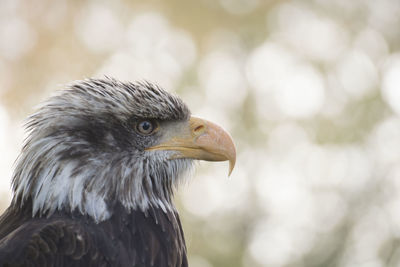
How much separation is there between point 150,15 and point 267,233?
735 centimetres

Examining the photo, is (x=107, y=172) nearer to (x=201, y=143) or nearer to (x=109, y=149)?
(x=109, y=149)

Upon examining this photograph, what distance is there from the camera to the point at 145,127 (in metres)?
4.82

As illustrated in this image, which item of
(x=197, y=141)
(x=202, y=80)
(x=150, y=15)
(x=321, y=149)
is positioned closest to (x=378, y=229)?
(x=321, y=149)

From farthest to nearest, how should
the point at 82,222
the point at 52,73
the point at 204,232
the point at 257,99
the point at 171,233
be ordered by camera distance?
the point at 257,99
the point at 204,232
the point at 52,73
the point at 171,233
the point at 82,222

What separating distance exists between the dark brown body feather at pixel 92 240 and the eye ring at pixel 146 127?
539 mm

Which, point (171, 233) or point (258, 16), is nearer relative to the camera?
point (171, 233)

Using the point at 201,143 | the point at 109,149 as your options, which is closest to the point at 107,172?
the point at 109,149

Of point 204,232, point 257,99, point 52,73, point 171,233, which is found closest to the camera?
point 171,233

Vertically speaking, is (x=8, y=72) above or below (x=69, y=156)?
above

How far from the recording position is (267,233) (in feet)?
68.1

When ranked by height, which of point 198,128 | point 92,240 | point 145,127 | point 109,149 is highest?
point 198,128

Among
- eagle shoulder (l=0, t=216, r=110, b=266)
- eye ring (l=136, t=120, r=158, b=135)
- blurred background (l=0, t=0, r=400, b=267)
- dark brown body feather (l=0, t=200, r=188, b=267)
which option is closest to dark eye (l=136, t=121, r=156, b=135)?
eye ring (l=136, t=120, r=158, b=135)

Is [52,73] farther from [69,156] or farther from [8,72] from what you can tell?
[69,156]

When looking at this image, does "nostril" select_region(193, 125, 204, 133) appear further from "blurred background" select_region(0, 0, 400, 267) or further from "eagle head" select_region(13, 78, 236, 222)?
"blurred background" select_region(0, 0, 400, 267)
